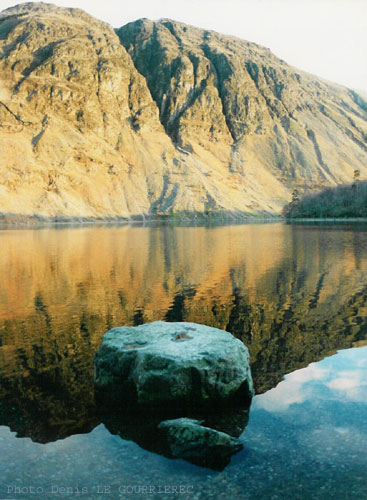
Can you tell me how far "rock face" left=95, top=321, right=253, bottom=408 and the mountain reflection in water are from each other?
2.95ft

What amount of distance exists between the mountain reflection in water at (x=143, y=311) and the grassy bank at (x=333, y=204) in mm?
121609

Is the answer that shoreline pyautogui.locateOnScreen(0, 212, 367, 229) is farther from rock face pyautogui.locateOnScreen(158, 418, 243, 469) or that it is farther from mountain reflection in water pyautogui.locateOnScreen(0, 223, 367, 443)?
rock face pyautogui.locateOnScreen(158, 418, 243, 469)

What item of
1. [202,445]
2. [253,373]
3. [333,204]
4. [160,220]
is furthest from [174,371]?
[333,204]

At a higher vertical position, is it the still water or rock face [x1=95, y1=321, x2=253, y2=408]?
rock face [x1=95, y1=321, x2=253, y2=408]

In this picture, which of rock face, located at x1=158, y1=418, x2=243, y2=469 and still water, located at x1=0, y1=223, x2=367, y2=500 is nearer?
still water, located at x1=0, y1=223, x2=367, y2=500

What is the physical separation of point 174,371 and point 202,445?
2239 millimetres

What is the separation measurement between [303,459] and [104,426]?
4625 millimetres

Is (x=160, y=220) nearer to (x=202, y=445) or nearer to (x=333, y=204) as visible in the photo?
(x=333, y=204)

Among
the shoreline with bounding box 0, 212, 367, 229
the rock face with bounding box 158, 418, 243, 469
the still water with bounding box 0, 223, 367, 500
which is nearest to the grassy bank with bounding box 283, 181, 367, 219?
the shoreline with bounding box 0, 212, 367, 229

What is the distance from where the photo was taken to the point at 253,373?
1368 cm

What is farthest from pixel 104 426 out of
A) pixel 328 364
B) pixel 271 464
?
pixel 328 364

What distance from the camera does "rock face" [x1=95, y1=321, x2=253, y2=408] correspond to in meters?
11.1

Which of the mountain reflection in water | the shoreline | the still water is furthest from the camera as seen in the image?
the shoreline

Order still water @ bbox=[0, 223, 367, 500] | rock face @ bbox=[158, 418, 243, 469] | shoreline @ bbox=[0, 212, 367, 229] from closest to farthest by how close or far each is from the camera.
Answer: still water @ bbox=[0, 223, 367, 500] < rock face @ bbox=[158, 418, 243, 469] < shoreline @ bbox=[0, 212, 367, 229]
